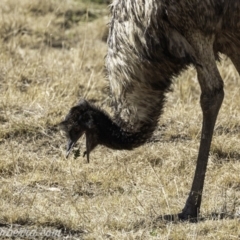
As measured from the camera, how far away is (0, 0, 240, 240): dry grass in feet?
18.5

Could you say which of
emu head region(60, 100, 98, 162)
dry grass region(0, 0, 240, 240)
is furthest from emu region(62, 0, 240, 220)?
dry grass region(0, 0, 240, 240)

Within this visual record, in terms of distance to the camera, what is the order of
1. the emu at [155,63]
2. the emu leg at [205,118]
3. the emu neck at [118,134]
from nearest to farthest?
the emu at [155,63]
the emu leg at [205,118]
the emu neck at [118,134]

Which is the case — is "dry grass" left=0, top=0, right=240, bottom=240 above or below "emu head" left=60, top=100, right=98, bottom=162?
below

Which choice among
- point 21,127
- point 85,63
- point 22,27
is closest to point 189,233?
point 21,127

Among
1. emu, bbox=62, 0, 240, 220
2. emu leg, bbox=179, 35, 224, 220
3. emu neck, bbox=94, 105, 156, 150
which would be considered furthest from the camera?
emu neck, bbox=94, 105, 156, 150

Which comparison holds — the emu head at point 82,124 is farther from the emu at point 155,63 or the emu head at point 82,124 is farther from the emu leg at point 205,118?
the emu leg at point 205,118

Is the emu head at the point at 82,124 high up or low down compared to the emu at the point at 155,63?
down

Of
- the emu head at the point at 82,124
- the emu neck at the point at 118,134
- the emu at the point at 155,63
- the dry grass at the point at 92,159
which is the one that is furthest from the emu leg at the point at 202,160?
the emu head at the point at 82,124

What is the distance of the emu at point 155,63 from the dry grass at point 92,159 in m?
0.37

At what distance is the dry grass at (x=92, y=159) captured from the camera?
5633mm

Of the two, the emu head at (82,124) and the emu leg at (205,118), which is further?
the emu head at (82,124)

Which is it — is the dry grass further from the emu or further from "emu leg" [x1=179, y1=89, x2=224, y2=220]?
the emu

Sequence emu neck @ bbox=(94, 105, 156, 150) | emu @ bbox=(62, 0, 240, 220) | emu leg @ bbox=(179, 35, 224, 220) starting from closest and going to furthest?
emu @ bbox=(62, 0, 240, 220) < emu leg @ bbox=(179, 35, 224, 220) < emu neck @ bbox=(94, 105, 156, 150)

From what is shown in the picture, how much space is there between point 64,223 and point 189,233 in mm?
765
